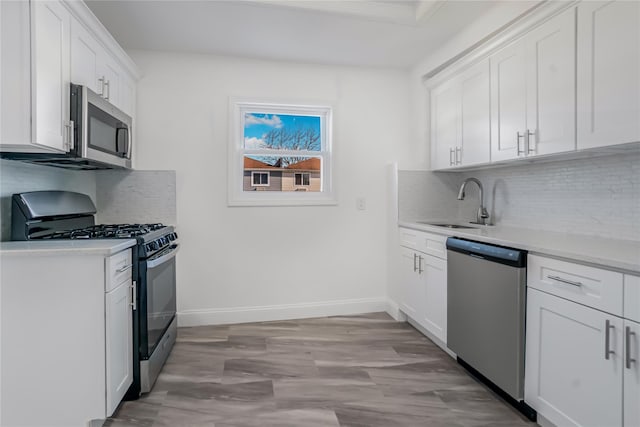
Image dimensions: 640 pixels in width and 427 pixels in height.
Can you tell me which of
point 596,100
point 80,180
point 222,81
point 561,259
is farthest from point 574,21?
point 80,180

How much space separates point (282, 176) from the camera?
11.8 feet

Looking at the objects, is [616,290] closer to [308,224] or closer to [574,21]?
[574,21]

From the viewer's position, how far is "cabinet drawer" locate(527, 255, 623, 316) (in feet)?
4.75

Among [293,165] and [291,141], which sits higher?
[291,141]

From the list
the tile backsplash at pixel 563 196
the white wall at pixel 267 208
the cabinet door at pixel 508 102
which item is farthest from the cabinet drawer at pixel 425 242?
the cabinet door at pixel 508 102

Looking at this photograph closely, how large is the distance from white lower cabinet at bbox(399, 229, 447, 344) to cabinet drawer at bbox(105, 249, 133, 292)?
6.74 feet

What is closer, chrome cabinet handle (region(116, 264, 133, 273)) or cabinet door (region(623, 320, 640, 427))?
cabinet door (region(623, 320, 640, 427))

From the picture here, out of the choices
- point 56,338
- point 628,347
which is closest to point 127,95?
point 56,338

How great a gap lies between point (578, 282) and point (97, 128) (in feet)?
8.70

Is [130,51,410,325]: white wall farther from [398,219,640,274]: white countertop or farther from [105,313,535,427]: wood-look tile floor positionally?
[398,219,640,274]: white countertop

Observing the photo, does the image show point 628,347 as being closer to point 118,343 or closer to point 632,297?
point 632,297

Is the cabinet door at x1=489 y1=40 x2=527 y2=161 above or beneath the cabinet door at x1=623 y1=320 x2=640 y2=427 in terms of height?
above

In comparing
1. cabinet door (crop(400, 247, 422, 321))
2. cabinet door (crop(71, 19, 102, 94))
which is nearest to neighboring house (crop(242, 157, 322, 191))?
cabinet door (crop(400, 247, 422, 321))

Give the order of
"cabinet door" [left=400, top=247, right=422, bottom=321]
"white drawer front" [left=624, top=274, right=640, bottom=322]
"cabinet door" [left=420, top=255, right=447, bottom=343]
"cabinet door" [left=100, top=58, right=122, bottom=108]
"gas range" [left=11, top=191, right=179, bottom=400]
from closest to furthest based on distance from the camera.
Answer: "white drawer front" [left=624, top=274, right=640, bottom=322]
"gas range" [left=11, top=191, right=179, bottom=400]
"cabinet door" [left=100, top=58, right=122, bottom=108]
"cabinet door" [left=420, top=255, right=447, bottom=343]
"cabinet door" [left=400, top=247, right=422, bottom=321]
